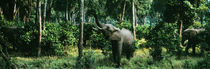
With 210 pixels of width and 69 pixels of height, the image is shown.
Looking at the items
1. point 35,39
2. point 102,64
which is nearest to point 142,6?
point 35,39

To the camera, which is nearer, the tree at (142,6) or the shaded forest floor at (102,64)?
the shaded forest floor at (102,64)

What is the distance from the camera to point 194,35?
40.3 ft

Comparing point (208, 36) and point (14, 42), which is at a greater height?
point (208, 36)

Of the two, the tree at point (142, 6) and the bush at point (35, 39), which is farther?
the tree at point (142, 6)

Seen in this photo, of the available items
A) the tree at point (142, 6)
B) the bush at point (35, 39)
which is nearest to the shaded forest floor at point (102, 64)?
the bush at point (35, 39)

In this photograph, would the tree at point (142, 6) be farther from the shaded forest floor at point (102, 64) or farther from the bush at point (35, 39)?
the shaded forest floor at point (102, 64)

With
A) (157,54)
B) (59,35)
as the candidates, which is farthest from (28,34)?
(157,54)

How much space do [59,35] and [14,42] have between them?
2724 mm

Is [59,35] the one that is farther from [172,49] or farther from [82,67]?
[172,49]

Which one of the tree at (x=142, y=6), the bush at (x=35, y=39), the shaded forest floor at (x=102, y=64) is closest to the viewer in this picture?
the shaded forest floor at (x=102, y=64)

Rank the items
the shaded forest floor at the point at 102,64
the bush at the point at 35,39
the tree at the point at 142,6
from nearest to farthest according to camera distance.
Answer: the shaded forest floor at the point at 102,64 → the bush at the point at 35,39 → the tree at the point at 142,6

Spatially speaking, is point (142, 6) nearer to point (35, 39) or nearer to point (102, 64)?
point (35, 39)

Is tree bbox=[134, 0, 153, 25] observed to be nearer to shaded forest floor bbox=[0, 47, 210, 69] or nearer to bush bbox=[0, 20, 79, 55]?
bush bbox=[0, 20, 79, 55]

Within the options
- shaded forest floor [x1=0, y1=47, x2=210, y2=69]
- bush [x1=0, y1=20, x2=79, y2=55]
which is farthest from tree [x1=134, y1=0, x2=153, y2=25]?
shaded forest floor [x1=0, y1=47, x2=210, y2=69]
